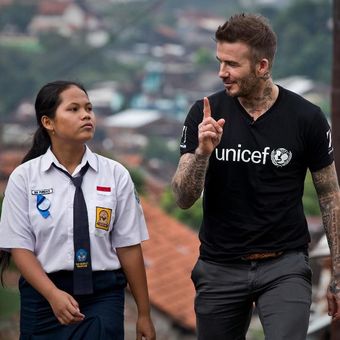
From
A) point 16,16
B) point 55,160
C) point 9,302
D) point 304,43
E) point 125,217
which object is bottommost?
point 9,302

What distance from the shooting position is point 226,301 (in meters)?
4.15

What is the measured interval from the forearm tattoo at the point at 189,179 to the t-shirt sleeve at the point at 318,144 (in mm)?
428

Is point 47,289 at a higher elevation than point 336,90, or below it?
below

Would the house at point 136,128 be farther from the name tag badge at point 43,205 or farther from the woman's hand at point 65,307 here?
the woman's hand at point 65,307

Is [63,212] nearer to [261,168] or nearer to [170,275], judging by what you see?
[261,168]

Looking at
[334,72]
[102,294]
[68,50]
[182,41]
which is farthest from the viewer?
[182,41]

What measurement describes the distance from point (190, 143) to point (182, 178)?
0.17 m

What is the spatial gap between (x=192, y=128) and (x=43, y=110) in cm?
56

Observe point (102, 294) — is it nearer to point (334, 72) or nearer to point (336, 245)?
point (336, 245)

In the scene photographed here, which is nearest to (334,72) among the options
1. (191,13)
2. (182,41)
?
(182,41)

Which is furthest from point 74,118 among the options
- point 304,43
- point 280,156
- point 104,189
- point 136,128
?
point 304,43

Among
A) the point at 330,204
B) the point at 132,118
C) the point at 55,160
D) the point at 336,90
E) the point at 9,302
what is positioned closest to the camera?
the point at 55,160

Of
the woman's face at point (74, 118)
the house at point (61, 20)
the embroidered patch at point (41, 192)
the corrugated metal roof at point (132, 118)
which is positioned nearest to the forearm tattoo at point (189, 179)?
the woman's face at point (74, 118)

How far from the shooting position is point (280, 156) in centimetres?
404
